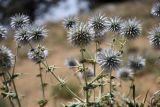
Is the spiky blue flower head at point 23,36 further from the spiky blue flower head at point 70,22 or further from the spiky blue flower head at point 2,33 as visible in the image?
the spiky blue flower head at point 70,22

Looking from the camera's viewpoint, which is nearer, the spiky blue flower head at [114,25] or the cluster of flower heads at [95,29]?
the cluster of flower heads at [95,29]

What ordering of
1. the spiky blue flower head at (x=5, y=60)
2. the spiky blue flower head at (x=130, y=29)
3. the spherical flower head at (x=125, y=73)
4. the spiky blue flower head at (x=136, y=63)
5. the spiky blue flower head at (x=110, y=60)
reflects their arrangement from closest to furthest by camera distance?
the spiky blue flower head at (x=110, y=60) < the spiky blue flower head at (x=5, y=60) < the spiky blue flower head at (x=130, y=29) < the spiky blue flower head at (x=136, y=63) < the spherical flower head at (x=125, y=73)

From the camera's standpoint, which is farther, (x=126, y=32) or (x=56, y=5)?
(x=56, y=5)

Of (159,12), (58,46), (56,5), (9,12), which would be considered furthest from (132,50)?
(56,5)

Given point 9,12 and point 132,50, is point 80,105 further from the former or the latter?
point 9,12

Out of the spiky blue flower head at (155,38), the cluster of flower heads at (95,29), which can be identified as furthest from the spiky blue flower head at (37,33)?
the spiky blue flower head at (155,38)

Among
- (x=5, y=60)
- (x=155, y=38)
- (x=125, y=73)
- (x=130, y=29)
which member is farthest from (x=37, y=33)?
(x=125, y=73)

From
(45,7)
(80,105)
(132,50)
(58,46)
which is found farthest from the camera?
(45,7)

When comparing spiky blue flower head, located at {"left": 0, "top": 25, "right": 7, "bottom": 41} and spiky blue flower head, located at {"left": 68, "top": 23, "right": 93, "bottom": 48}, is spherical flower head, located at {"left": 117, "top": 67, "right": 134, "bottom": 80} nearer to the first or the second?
spiky blue flower head, located at {"left": 68, "top": 23, "right": 93, "bottom": 48}
